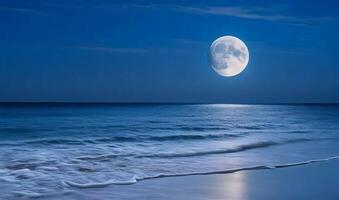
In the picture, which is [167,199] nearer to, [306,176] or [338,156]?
[306,176]

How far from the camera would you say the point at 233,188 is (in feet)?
29.3

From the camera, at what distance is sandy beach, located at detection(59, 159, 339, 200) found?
8195 millimetres

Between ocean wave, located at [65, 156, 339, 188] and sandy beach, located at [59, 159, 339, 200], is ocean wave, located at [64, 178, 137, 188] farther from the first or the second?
sandy beach, located at [59, 159, 339, 200]

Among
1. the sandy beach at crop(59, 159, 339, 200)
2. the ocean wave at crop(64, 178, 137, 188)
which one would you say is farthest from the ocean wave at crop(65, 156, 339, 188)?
the sandy beach at crop(59, 159, 339, 200)

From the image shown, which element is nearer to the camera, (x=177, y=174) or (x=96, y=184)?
(x=96, y=184)

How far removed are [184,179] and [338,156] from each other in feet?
21.1

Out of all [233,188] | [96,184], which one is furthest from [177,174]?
[96,184]

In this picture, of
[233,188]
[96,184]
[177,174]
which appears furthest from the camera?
[177,174]

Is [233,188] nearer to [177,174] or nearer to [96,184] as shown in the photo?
[177,174]

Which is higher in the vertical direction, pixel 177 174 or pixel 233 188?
pixel 177 174

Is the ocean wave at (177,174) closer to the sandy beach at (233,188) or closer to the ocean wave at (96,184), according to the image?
the ocean wave at (96,184)

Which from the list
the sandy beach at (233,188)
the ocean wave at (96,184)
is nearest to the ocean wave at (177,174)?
the ocean wave at (96,184)

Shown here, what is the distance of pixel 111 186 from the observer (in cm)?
903

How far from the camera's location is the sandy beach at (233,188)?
323 inches
